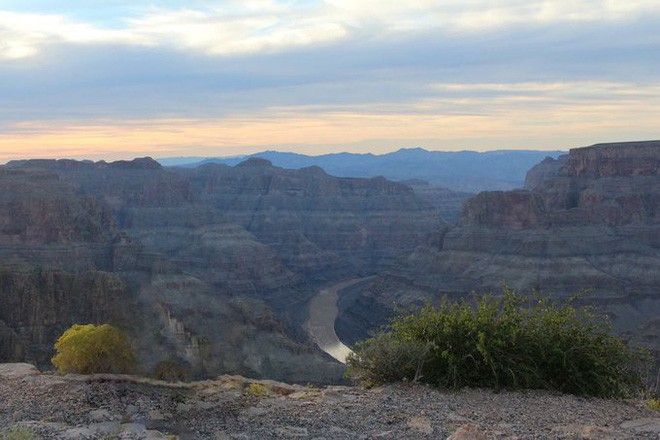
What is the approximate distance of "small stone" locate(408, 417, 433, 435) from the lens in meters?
13.4

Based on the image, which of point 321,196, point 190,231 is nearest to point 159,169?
point 190,231

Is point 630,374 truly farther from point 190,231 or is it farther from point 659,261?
point 190,231

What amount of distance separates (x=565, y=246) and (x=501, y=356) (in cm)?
7323

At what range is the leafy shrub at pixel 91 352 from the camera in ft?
60.3

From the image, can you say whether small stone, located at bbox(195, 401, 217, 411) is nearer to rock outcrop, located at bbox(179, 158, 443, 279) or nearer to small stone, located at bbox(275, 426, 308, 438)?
small stone, located at bbox(275, 426, 308, 438)

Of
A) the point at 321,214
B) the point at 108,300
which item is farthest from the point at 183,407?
the point at 321,214

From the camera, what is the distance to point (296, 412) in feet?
48.5

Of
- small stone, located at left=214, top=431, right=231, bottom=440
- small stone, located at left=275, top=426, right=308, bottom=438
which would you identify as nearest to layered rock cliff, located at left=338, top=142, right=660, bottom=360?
small stone, located at left=275, top=426, right=308, bottom=438

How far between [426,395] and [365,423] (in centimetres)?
243

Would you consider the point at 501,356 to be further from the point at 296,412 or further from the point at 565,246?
the point at 565,246

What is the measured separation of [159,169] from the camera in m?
131

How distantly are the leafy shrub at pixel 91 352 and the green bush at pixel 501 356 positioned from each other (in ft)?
20.8

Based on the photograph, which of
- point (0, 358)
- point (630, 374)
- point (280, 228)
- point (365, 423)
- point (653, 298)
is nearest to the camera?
point (365, 423)

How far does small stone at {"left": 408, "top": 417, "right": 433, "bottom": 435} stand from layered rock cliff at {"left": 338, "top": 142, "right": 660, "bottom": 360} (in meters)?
65.5
